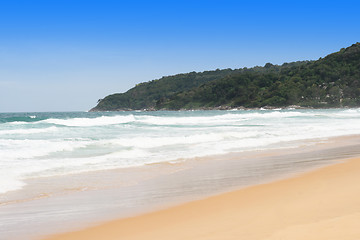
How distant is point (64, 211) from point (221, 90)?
117379mm

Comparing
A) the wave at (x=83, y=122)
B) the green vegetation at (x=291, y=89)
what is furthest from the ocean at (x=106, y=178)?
the green vegetation at (x=291, y=89)

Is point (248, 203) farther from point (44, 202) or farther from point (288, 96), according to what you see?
point (288, 96)

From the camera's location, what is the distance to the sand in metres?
3.24

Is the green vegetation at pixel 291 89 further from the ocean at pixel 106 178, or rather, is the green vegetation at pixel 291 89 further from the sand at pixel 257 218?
the sand at pixel 257 218

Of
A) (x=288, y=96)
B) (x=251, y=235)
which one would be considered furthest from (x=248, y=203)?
(x=288, y=96)

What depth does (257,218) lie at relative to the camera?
3770 mm

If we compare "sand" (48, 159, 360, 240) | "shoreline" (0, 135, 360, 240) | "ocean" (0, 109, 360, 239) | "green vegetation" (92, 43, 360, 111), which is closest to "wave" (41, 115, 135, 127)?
"ocean" (0, 109, 360, 239)

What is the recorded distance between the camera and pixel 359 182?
5301 mm

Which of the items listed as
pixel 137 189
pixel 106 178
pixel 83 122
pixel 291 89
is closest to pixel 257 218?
pixel 137 189

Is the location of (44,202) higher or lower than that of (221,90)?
lower

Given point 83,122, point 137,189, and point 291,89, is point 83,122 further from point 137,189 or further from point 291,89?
point 291,89

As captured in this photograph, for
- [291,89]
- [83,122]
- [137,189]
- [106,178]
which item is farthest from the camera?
[291,89]

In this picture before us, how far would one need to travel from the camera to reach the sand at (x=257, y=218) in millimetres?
3238

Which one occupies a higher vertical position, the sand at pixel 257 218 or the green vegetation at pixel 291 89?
the green vegetation at pixel 291 89
